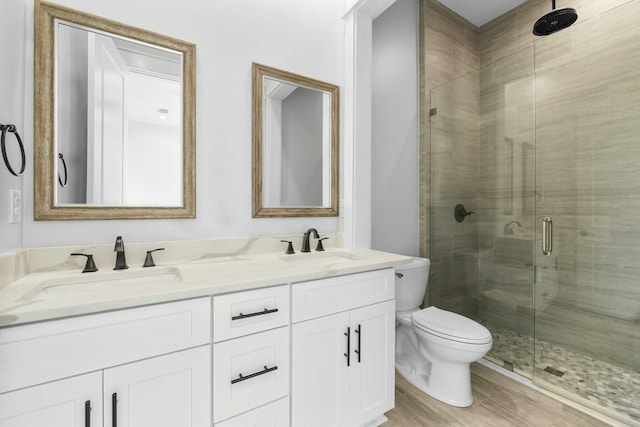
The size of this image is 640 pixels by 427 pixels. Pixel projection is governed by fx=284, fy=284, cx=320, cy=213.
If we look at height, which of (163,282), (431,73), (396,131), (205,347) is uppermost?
(431,73)

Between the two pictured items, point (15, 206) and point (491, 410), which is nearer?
point (15, 206)

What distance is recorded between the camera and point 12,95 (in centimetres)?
102

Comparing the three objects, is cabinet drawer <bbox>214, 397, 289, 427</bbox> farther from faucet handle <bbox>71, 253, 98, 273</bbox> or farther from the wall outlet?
the wall outlet

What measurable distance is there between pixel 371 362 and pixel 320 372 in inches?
11.8

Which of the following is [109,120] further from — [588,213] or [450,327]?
[588,213]

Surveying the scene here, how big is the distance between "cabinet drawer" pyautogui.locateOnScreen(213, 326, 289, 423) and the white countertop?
0.20 meters

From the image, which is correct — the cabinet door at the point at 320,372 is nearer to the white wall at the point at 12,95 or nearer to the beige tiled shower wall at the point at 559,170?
the white wall at the point at 12,95

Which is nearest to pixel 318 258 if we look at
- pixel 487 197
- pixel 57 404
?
pixel 57 404

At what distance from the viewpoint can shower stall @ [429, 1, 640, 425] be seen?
6.16 feet

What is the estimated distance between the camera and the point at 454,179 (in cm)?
250

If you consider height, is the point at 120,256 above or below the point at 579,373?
above

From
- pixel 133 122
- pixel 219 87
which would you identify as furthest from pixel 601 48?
pixel 133 122

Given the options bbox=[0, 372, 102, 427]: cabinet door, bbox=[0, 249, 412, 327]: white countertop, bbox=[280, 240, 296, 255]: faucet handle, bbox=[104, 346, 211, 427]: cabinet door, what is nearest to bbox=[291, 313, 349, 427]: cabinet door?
bbox=[0, 249, 412, 327]: white countertop

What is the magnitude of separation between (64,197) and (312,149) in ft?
4.10
